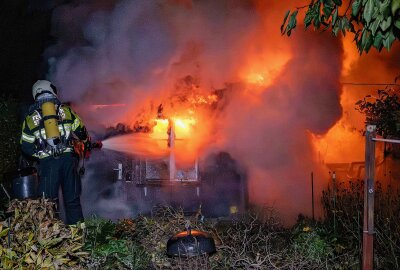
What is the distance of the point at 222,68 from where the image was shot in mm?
9430

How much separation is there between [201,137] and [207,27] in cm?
203

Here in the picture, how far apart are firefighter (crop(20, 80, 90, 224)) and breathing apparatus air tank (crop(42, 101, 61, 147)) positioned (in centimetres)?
3

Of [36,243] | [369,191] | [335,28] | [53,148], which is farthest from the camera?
[53,148]

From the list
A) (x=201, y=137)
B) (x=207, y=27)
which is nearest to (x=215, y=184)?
(x=201, y=137)

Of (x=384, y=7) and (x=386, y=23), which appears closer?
(x=384, y=7)

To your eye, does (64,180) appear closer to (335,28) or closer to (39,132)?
(39,132)

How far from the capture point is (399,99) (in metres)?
8.78

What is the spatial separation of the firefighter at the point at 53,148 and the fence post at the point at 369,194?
372 cm

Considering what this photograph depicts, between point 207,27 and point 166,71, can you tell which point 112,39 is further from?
point 207,27

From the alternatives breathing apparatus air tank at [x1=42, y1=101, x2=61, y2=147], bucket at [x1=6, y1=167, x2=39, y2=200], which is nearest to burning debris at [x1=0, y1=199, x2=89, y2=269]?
breathing apparatus air tank at [x1=42, y1=101, x2=61, y2=147]

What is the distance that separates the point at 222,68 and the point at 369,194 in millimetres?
5635

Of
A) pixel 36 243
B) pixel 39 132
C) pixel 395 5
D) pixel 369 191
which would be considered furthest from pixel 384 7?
pixel 39 132

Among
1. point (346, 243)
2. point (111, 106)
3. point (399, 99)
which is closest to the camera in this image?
point (346, 243)

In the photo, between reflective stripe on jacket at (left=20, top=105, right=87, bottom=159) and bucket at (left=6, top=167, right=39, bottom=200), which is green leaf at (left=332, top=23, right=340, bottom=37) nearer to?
reflective stripe on jacket at (left=20, top=105, right=87, bottom=159)
